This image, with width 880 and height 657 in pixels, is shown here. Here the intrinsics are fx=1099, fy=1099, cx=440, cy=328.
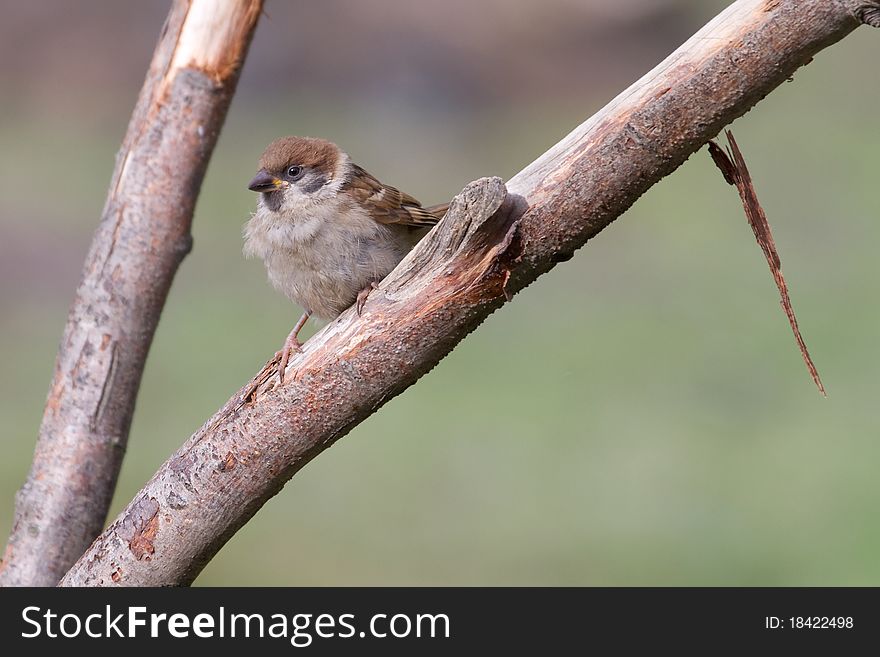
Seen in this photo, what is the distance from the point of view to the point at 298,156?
3.76 meters

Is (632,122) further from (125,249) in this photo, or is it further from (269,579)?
(269,579)

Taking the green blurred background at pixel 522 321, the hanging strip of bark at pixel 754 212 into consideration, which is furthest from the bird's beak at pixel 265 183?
the green blurred background at pixel 522 321

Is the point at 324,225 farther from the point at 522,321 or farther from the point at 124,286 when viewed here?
the point at 522,321

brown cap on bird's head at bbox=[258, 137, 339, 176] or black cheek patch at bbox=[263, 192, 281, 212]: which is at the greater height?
brown cap on bird's head at bbox=[258, 137, 339, 176]

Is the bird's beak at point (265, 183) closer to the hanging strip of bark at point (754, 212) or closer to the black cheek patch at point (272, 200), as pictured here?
the black cheek patch at point (272, 200)

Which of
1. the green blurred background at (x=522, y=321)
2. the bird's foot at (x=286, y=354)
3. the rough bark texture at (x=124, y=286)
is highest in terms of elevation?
the green blurred background at (x=522, y=321)

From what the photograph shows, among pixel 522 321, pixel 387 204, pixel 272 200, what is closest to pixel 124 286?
pixel 272 200

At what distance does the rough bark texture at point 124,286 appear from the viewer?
3496mm

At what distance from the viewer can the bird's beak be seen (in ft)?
12.3

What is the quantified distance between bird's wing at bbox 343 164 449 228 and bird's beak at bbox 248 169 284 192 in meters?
0.24

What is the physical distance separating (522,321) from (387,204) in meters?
6.03

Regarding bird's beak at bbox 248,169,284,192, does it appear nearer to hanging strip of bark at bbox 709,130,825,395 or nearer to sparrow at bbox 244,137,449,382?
sparrow at bbox 244,137,449,382

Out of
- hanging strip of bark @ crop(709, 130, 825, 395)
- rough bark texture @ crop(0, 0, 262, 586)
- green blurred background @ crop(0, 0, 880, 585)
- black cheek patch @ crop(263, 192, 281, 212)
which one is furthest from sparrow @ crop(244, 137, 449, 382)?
green blurred background @ crop(0, 0, 880, 585)

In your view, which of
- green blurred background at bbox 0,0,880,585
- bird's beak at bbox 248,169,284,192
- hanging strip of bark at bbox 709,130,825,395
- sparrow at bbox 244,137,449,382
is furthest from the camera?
green blurred background at bbox 0,0,880,585
